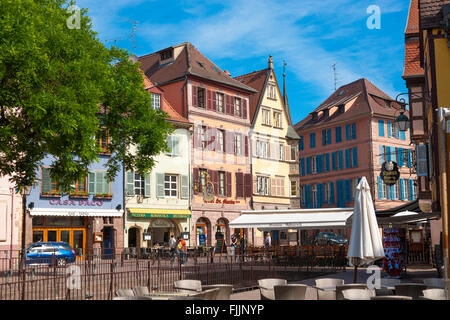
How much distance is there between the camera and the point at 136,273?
52.2 feet

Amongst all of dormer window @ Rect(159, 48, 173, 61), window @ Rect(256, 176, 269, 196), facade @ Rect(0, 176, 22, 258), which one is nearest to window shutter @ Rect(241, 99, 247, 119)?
window @ Rect(256, 176, 269, 196)

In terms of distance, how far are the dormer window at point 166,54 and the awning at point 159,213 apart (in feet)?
40.0

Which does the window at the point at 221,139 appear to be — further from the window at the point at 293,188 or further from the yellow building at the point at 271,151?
the window at the point at 293,188

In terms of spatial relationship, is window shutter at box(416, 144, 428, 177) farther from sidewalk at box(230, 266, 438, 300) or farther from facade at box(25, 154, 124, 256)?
facade at box(25, 154, 124, 256)

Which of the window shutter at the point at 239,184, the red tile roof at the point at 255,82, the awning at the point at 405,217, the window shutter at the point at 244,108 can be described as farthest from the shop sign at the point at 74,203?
the awning at the point at 405,217

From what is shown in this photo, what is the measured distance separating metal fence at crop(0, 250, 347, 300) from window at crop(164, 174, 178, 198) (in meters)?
14.1

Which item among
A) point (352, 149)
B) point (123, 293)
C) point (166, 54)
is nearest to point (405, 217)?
point (123, 293)

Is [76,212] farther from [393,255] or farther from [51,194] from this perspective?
[393,255]

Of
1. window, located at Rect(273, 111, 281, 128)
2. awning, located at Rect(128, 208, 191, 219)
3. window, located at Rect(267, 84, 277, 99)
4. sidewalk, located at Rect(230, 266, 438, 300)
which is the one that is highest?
window, located at Rect(267, 84, 277, 99)

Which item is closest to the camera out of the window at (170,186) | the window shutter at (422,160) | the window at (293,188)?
the window shutter at (422,160)

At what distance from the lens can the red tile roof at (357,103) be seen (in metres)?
56.7

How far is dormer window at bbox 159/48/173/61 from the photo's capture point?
148 feet
